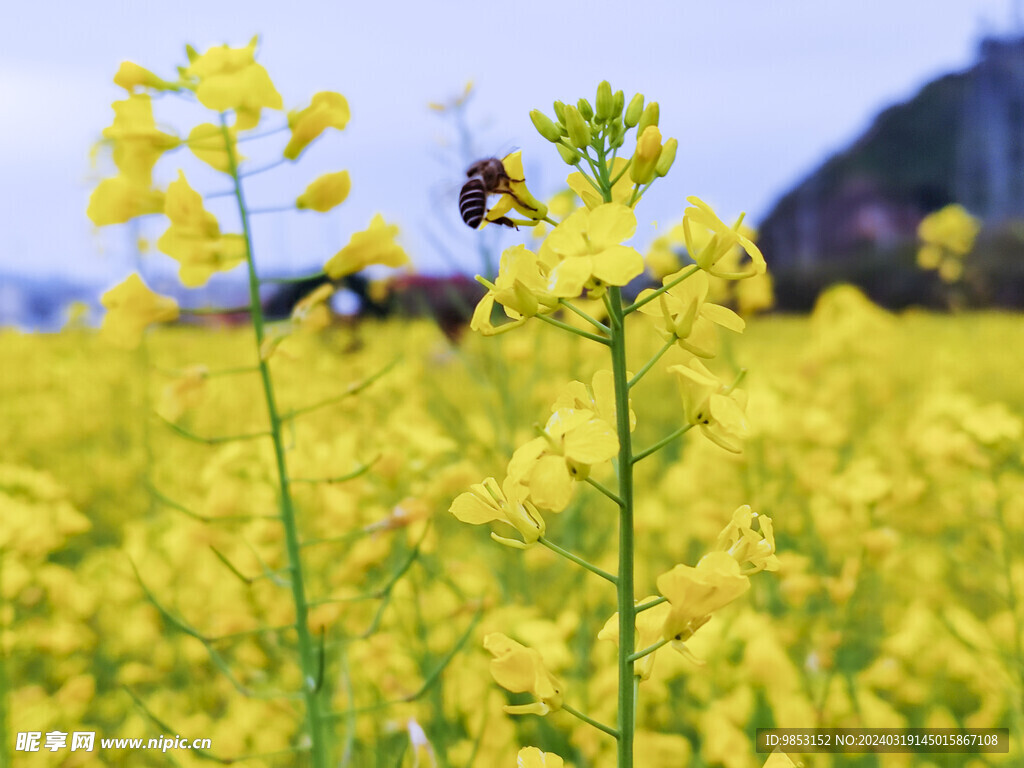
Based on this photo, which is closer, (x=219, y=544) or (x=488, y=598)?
(x=219, y=544)

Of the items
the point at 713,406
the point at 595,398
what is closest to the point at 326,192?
the point at 595,398

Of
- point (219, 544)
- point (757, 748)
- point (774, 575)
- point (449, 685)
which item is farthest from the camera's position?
point (774, 575)

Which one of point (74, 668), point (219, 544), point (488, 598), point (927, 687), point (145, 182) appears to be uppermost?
point (145, 182)

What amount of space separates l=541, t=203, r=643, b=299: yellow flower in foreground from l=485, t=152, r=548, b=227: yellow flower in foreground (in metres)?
0.11

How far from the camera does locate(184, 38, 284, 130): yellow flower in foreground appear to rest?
1.08 m

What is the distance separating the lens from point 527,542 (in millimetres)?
663

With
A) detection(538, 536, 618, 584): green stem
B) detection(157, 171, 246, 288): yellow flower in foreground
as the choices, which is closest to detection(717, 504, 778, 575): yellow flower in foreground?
detection(538, 536, 618, 584): green stem

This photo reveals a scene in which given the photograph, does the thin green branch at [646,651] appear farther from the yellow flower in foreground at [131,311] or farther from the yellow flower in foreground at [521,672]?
the yellow flower in foreground at [131,311]

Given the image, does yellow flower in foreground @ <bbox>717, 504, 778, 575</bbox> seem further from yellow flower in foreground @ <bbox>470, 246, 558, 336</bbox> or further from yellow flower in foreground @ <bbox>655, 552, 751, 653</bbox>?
yellow flower in foreground @ <bbox>470, 246, 558, 336</bbox>

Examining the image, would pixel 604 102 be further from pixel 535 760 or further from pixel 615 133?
pixel 535 760

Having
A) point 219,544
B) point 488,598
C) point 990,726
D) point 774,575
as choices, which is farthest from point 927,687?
point 219,544

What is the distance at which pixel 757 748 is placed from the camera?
1.54 meters

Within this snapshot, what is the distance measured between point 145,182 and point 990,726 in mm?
2120

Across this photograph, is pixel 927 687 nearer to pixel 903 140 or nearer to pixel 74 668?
pixel 74 668
